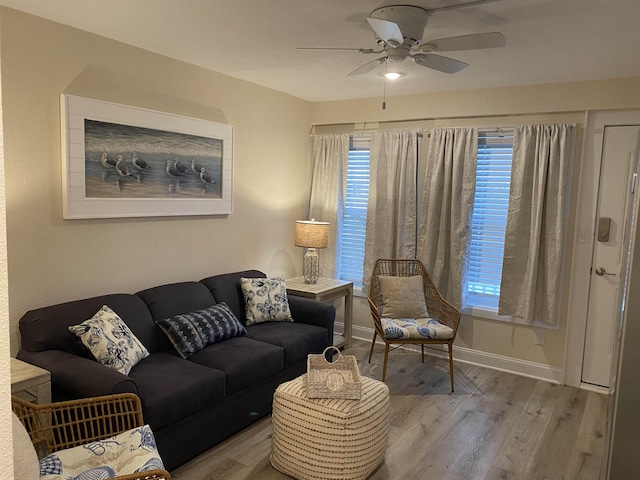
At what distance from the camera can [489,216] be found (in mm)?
4371

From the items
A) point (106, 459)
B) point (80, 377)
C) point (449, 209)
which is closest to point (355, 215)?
point (449, 209)

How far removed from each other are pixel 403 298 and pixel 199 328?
5.91 feet

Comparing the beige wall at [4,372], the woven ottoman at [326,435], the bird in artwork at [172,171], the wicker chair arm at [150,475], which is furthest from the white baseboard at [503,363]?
A: the beige wall at [4,372]

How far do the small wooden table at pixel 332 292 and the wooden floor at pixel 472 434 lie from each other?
0.60 m

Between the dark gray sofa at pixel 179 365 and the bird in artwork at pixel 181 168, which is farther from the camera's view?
the bird in artwork at pixel 181 168

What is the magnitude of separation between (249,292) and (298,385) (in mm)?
1297

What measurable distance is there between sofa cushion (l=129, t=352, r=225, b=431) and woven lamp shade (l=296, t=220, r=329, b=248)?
183 centimetres

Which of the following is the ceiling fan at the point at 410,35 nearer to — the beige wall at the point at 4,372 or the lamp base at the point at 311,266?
the beige wall at the point at 4,372

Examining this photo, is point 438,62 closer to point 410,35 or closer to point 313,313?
point 410,35

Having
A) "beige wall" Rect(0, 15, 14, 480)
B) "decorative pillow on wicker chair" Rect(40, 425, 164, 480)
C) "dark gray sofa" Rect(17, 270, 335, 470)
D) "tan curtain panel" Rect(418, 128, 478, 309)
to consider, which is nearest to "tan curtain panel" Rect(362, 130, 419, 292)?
"tan curtain panel" Rect(418, 128, 478, 309)

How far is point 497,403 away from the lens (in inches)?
146

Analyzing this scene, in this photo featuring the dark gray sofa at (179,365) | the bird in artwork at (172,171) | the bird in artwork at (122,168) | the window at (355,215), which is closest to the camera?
the dark gray sofa at (179,365)

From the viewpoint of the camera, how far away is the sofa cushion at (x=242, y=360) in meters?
3.03

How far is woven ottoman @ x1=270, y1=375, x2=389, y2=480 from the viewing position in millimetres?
2578
